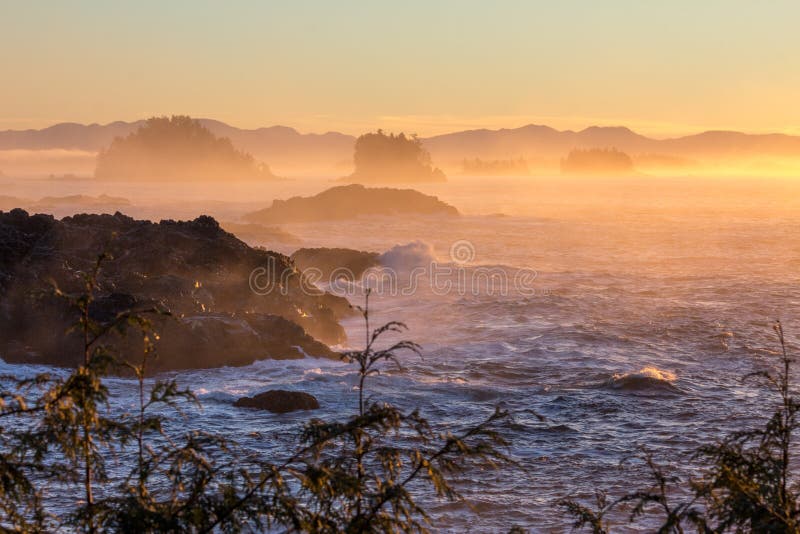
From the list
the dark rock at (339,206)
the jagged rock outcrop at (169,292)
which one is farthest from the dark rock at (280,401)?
the dark rock at (339,206)

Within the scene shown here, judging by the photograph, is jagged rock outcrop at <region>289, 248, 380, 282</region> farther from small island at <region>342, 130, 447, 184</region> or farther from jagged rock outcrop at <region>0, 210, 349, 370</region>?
small island at <region>342, 130, 447, 184</region>

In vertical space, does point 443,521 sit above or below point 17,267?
below

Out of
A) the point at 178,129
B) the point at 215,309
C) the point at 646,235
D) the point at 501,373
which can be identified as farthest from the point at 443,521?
the point at 178,129

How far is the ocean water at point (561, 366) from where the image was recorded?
1797 centimetres

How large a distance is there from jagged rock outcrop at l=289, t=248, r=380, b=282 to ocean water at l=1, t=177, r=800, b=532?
361 centimetres

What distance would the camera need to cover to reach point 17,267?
2864 cm

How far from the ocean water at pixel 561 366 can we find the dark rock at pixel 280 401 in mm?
383

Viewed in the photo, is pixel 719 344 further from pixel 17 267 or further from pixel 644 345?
pixel 17 267

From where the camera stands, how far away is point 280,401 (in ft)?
71.7

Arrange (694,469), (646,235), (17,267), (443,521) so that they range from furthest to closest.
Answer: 1. (646,235)
2. (17,267)
3. (694,469)
4. (443,521)

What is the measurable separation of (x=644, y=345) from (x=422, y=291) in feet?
56.9

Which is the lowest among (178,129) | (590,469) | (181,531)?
(590,469)

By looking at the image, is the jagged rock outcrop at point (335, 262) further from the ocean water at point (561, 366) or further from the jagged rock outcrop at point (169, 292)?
the jagged rock outcrop at point (169, 292)

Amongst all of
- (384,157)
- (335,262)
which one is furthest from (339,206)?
(384,157)
